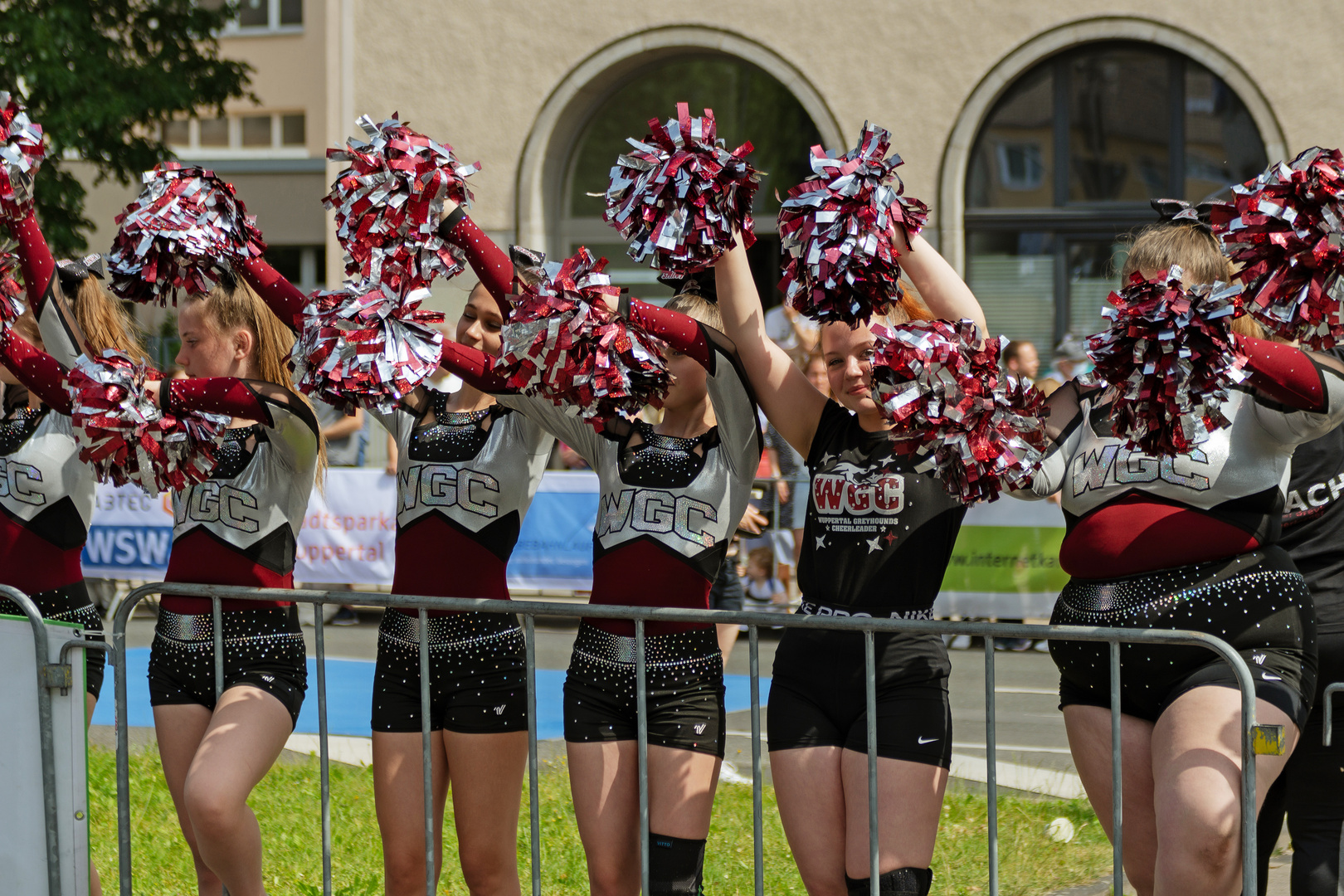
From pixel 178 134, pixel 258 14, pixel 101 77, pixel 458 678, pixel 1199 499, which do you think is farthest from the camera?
pixel 178 134

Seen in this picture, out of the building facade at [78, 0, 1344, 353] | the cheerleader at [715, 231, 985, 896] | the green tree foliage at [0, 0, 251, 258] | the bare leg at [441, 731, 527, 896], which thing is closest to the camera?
the cheerleader at [715, 231, 985, 896]

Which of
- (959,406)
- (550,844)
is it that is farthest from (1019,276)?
(959,406)

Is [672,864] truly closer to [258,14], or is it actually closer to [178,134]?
[258,14]

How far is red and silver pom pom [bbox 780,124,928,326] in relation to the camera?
276 centimetres

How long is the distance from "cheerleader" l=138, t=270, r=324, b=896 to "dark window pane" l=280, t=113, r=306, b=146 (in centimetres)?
2318

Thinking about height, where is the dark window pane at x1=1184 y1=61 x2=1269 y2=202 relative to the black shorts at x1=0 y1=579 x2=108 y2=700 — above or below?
above

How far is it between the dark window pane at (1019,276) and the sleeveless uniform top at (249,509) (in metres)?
→ 10.8

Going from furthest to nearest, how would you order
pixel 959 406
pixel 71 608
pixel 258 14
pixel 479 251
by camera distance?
pixel 258 14
pixel 71 608
pixel 479 251
pixel 959 406

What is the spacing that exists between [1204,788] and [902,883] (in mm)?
626

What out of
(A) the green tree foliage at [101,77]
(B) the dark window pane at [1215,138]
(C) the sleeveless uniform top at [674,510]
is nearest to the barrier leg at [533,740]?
(C) the sleeveless uniform top at [674,510]

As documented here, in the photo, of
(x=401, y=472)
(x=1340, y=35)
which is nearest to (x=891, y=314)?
(x=401, y=472)

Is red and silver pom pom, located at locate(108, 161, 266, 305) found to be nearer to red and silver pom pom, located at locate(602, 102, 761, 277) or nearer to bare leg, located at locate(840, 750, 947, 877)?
red and silver pom pom, located at locate(602, 102, 761, 277)

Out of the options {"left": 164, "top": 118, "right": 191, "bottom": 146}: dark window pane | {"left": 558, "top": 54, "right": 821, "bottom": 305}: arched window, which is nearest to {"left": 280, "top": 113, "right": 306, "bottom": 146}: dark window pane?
{"left": 164, "top": 118, "right": 191, "bottom": 146}: dark window pane

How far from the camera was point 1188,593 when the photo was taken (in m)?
2.81
